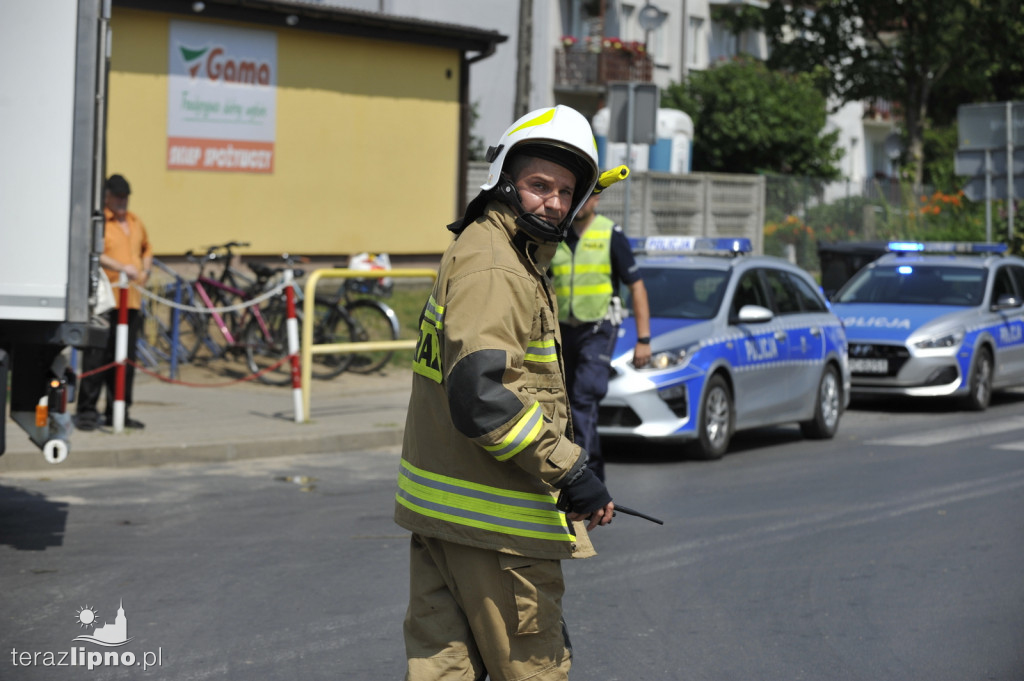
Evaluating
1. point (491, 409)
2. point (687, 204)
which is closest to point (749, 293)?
point (491, 409)

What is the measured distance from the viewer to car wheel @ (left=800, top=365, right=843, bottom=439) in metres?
12.1

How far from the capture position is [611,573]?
679 centimetres

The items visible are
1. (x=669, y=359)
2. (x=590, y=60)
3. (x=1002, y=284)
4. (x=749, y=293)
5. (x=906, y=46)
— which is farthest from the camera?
(x=590, y=60)

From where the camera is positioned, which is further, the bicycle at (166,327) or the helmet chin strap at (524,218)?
the bicycle at (166,327)

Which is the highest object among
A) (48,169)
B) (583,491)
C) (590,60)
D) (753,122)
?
(590,60)

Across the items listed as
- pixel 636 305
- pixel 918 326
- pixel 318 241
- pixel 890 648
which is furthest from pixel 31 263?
pixel 318 241

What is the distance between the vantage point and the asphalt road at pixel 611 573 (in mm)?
5367

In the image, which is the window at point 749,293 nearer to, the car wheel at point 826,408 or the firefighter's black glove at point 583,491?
the car wheel at point 826,408

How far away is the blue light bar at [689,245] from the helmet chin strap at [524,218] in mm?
8458

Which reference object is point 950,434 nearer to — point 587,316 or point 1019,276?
point 1019,276

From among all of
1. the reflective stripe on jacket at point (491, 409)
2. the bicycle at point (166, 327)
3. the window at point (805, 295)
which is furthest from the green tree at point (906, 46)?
the reflective stripe on jacket at point (491, 409)

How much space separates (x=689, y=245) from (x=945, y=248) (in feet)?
19.4

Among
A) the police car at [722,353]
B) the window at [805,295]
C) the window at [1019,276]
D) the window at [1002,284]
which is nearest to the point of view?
the police car at [722,353]

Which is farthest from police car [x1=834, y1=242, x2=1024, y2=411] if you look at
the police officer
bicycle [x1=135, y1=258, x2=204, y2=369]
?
bicycle [x1=135, y1=258, x2=204, y2=369]
